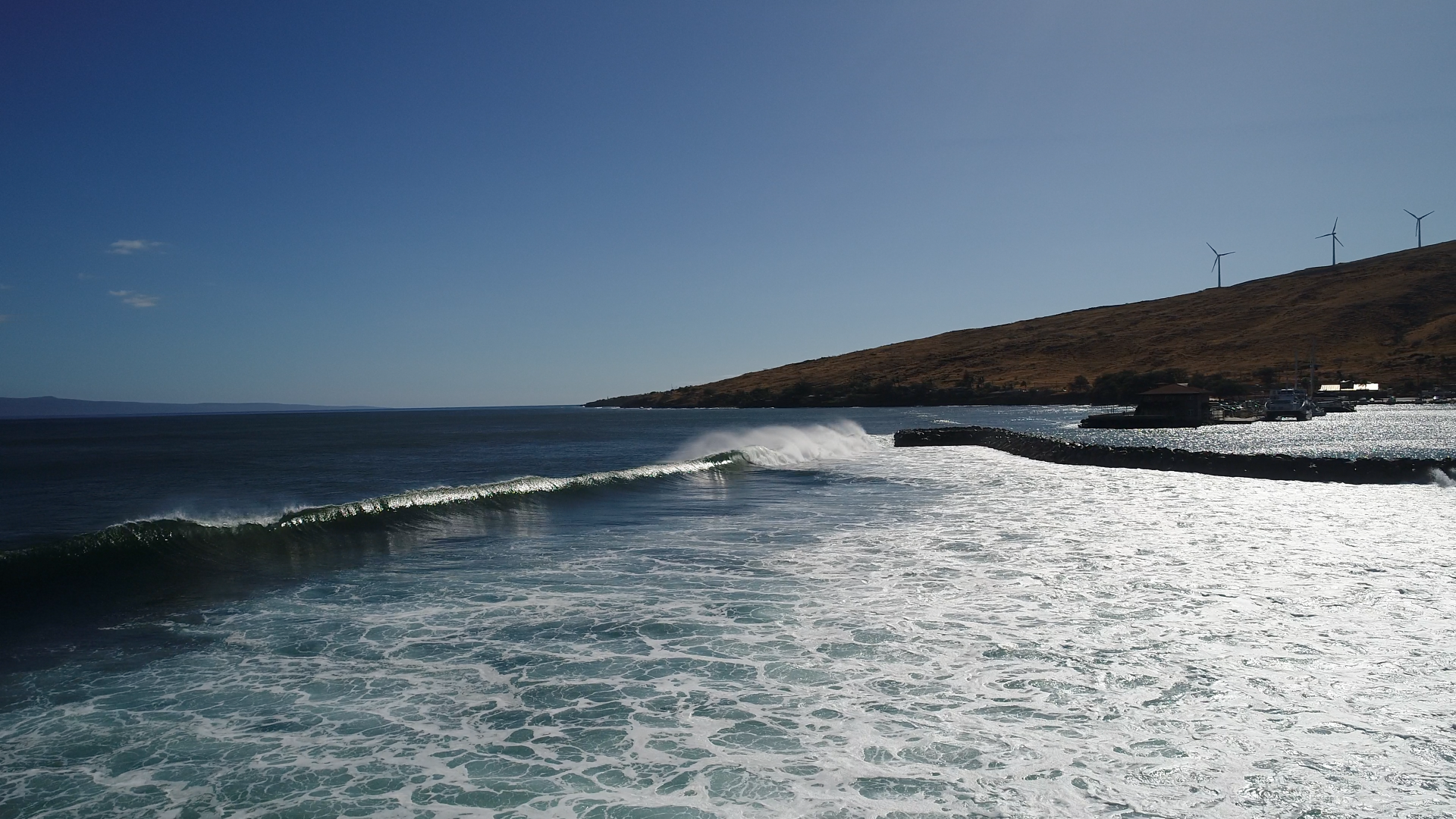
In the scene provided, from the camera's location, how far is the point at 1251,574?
1280cm

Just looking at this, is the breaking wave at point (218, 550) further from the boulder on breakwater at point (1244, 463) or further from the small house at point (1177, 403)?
the small house at point (1177, 403)

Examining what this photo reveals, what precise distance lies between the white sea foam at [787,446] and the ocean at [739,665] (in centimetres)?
2177

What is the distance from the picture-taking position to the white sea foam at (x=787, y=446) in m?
43.1

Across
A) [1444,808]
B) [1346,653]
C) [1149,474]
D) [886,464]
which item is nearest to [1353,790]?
[1444,808]

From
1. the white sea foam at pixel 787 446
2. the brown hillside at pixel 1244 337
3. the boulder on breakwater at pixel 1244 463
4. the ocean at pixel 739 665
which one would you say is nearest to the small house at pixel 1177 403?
the white sea foam at pixel 787 446

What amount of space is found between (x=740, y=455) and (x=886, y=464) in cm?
745

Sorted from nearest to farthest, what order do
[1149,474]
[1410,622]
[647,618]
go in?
[1410,622]
[647,618]
[1149,474]

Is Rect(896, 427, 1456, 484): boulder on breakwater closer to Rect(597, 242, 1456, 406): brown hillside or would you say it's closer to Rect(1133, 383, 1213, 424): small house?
Rect(1133, 383, 1213, 424): small house

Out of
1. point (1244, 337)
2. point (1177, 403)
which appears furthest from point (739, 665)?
point (1244, 337)

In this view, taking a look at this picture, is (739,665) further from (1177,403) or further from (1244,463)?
(1177,403)

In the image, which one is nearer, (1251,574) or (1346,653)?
(1346,653)

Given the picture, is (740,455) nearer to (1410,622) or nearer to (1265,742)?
(1410,622)

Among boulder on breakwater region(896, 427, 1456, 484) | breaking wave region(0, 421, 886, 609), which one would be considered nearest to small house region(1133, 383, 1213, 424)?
boulder on breakwater region(896, 427, 1456, 484)

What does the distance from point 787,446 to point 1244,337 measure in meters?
130
